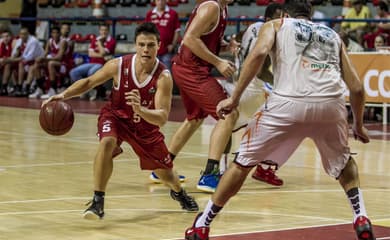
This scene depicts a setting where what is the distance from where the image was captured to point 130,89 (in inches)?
284

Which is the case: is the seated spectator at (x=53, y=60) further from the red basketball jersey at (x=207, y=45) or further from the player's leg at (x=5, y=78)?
the red basketball jersey at (x=207, y=45)

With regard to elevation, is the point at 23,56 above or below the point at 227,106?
below

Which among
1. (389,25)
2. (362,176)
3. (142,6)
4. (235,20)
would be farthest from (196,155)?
(142,6)

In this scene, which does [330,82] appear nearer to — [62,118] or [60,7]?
[62,118]

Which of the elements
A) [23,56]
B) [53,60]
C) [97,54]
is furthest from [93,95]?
[23,56]

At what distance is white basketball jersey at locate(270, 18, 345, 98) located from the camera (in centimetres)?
582

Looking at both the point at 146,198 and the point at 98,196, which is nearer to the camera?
the point at 98,196

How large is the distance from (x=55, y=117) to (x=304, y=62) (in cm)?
216

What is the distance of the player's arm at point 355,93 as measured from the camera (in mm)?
5879

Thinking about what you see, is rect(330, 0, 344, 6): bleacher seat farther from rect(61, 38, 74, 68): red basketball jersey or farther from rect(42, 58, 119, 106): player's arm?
rect(42, 58, 119, 106): player's arm

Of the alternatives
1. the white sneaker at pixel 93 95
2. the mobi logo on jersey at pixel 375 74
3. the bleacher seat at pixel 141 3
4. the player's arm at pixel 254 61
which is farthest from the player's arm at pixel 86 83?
the bleacher seat at pixel 141 3

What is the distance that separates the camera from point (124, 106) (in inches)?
288

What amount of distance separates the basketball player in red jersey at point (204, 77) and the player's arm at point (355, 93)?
1.90 metres

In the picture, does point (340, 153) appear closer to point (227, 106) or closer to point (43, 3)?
point (227, 106)
